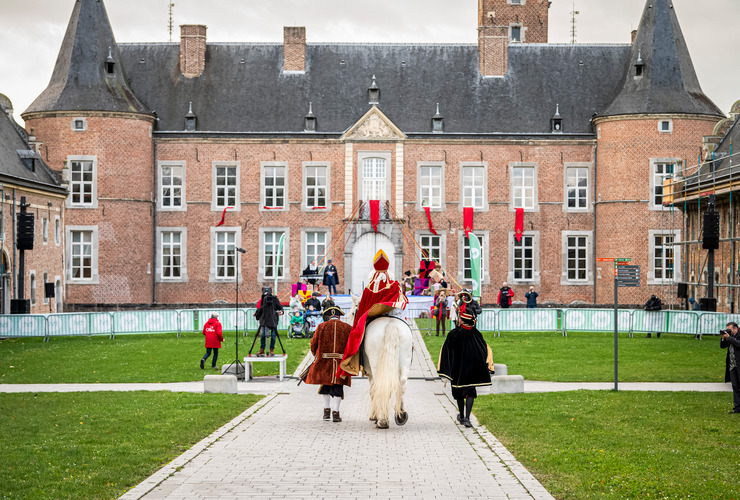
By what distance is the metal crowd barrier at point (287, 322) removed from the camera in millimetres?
28594

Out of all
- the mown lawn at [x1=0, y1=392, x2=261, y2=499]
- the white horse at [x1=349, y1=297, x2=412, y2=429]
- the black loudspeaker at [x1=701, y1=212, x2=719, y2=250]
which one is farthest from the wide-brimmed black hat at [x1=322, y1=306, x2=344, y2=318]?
the black loudspeaker at [x1=701, y1=212, x2=719, y2=250]

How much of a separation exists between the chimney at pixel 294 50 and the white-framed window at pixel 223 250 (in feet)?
26.9

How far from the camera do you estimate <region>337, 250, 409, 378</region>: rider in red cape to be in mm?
13289

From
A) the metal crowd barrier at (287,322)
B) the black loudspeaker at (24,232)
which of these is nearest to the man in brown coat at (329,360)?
the metal crowd barrier at (287,322)

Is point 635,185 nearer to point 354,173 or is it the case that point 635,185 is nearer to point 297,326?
point 354,173

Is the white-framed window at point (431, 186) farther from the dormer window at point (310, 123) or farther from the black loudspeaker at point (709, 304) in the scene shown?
the black loudspeaker at point (709, 304)

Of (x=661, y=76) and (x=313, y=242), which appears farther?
(x=313, y=242)

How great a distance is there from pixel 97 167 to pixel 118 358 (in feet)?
68.1

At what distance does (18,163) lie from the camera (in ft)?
125

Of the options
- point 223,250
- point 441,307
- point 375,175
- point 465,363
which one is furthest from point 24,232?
point 465,363

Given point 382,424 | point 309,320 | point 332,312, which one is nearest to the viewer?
point 382,424

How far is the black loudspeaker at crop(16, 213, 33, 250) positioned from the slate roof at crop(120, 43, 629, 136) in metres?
12.3

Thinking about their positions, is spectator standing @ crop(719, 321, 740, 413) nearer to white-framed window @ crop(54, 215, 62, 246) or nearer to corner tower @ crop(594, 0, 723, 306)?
corner tower @ crop(594, 0, 723, 306)

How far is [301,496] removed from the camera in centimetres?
908
